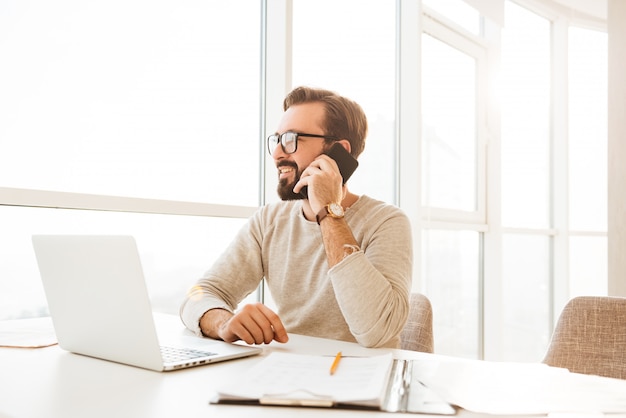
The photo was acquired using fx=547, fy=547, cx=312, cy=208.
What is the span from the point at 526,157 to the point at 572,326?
3710 mm

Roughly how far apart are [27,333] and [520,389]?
1.26 meters

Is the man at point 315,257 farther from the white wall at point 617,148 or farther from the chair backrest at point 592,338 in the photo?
the white wall at point 617,148

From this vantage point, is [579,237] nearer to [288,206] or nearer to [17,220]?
[288,206]

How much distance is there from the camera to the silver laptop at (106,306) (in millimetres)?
1037

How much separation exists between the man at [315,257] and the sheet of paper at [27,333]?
1.18ft

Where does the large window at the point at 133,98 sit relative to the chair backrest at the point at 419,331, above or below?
above

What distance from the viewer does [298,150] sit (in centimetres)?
192

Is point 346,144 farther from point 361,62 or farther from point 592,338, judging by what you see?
point 361,62

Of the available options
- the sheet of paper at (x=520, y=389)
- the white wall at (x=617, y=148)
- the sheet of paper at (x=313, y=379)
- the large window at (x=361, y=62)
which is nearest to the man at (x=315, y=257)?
the sheet of paper at (x=313, y=379)

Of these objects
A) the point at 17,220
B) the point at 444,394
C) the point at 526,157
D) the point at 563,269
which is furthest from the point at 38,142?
the point at 563,269

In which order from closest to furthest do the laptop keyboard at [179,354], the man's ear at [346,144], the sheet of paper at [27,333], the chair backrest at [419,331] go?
the laptop keyboard at [179,354]
the sheet of paper at [27,333]
the chair backrest at [419,331]
the man's ear at [346,144]

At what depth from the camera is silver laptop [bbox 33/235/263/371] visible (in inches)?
40.8

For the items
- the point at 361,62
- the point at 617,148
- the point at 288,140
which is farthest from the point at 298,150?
the point at 617,148

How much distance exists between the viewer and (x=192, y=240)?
240 cm
